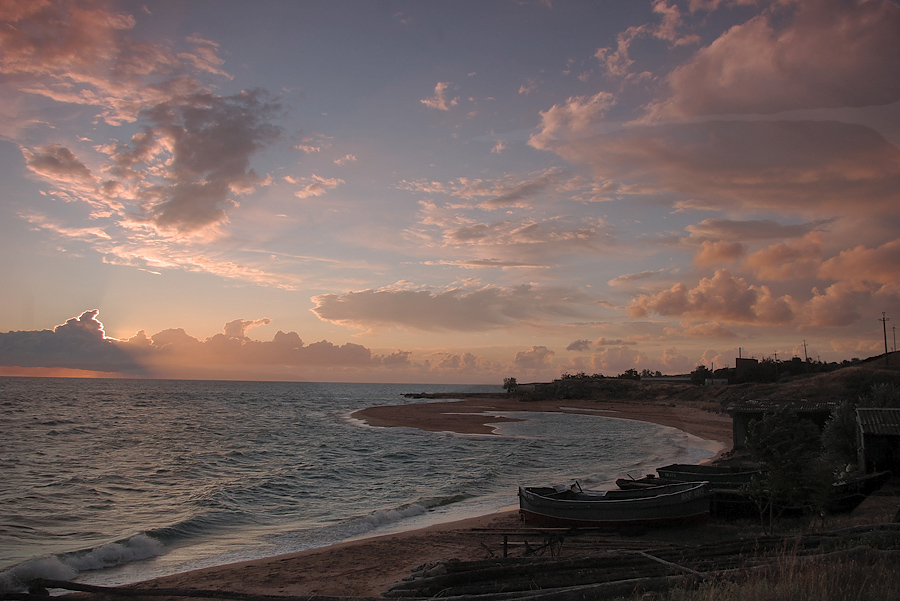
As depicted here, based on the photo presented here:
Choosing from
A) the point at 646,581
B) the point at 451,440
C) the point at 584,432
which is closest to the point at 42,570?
the point at 646,581

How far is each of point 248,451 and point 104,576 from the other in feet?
89.3

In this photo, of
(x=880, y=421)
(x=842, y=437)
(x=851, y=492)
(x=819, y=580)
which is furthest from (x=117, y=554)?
(x=842, y=437)

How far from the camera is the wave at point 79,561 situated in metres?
13.8

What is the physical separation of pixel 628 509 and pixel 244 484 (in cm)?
1982

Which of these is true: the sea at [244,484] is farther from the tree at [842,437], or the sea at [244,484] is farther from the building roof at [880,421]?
the building roof at [880,421]

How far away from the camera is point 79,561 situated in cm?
1562

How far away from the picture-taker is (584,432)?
57.4 meters

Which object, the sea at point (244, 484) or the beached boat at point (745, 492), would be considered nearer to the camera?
the sea at point (244, 484)

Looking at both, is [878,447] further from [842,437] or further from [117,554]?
[117,554]

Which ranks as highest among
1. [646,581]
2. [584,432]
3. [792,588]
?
[792,588]

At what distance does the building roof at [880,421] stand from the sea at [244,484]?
1156 centimetres

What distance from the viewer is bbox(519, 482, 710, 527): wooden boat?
17.9 m

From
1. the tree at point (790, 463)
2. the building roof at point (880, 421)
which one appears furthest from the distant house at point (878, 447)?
the tree at point (790, 463)

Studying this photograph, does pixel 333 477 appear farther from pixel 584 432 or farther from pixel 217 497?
pixel 584 432
